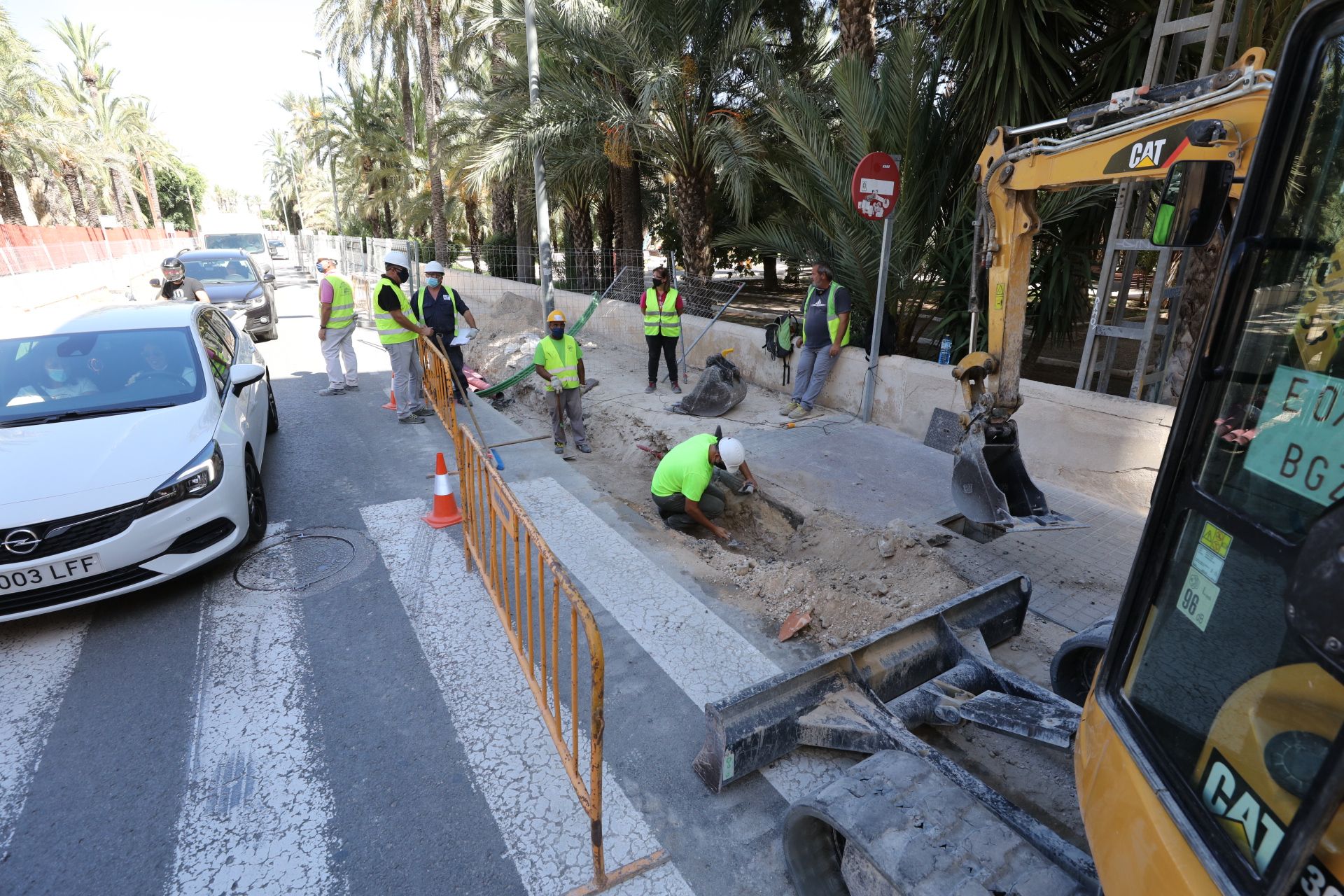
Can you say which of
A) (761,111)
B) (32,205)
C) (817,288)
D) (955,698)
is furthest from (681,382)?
(32,205)

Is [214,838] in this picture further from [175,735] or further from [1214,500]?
[1214,500]

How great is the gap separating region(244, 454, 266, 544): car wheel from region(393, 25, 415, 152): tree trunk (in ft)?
81.3

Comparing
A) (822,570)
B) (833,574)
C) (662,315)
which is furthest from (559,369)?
(833,574)

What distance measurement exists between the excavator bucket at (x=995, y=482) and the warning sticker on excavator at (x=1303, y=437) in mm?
3680

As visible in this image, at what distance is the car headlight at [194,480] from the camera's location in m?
4.05

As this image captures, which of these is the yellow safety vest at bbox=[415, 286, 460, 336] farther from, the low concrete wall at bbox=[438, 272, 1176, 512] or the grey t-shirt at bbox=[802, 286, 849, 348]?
the grey t-shirt at bbox=[802, 286, 849, 348]

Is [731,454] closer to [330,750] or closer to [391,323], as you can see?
[330,750]

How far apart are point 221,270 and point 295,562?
11983mm

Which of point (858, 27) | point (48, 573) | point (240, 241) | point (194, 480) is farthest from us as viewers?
point (240, 241)

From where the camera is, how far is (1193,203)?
2.03m

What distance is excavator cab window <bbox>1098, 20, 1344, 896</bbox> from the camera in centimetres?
126

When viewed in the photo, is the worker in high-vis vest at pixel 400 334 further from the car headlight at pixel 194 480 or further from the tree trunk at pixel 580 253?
the tree trunk at pixel 580 253

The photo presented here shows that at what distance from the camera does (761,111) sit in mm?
12234

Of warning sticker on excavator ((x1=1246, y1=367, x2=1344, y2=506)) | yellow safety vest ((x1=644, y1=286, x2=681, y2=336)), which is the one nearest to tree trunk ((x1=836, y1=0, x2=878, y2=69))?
yellow safety vest ((x1=644, y1=286, x2=681, y2=336))
